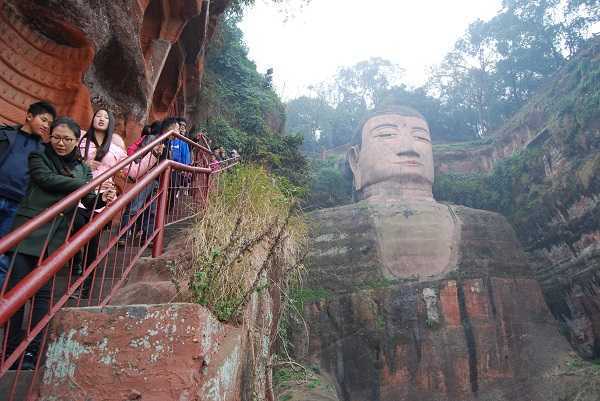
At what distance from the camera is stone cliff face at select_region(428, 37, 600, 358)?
443 inches

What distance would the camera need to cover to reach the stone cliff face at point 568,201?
11.3 meters

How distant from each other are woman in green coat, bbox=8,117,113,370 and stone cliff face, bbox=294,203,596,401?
794 centimetres

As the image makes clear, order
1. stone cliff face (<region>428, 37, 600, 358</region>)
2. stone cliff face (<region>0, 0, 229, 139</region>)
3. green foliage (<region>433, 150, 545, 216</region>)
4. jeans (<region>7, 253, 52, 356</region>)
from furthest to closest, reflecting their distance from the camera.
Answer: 1. green foliage (<region>433, 150, 545, 216</region>)
2. stone cliff face (<region>428, 37, 600, 358</region>)
3. stone cliff face (<region>0, 0, 229, 139</region>)
4. jeans (<region>7, 253, 52, 356</region>)

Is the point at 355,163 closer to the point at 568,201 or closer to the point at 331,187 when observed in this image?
the point at 331,187

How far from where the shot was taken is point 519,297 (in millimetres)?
11500

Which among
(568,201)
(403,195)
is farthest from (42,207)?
(403,195)

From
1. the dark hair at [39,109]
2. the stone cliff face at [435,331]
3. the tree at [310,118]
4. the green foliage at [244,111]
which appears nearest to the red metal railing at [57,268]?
the dark hair at [39,109]

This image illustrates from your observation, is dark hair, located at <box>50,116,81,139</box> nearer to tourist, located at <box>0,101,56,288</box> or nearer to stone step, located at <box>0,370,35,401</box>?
tourist, located at <box>0,101,56,288</box>

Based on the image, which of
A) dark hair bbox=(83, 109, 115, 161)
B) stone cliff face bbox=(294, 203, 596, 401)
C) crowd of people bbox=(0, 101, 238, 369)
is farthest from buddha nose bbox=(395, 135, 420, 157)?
crowd of people bbox=(0, 101, 238, 369)

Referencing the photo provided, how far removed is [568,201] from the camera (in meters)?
12.6

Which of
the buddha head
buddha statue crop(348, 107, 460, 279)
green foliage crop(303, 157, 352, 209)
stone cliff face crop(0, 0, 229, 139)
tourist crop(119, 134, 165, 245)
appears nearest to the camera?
tourist crop(119, 134, 165, 245)

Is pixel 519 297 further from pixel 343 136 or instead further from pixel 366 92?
pixel 366 92

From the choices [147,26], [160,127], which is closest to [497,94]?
[147,26]

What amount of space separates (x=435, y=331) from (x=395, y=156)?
658 centimetres
